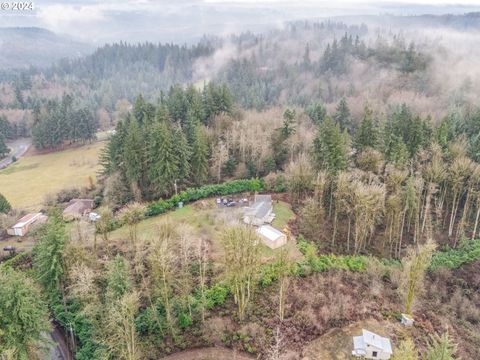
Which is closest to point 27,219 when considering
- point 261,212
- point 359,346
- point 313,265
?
point 261,212

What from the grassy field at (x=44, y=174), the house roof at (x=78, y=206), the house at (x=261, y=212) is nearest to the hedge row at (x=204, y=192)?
the house at (x=261, y=212)

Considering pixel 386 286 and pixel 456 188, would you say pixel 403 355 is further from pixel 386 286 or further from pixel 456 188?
pixel 456 188

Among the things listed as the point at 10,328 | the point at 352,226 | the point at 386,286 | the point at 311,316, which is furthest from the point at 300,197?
the point at 10,328

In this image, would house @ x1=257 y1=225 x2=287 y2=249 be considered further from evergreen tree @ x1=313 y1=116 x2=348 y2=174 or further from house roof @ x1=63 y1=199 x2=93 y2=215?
house roof @ x1=63 y1=199 x2=93 y2=215

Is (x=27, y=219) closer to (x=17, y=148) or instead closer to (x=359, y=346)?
(x=359, y=346)

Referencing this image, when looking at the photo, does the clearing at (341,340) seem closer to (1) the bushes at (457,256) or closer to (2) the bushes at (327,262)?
(2) the bushes at (327,262)

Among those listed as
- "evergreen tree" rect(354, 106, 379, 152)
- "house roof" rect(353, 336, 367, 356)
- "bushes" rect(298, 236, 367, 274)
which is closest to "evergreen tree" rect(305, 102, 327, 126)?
"evergreen tree" rect(354, 106, 379, 152)
